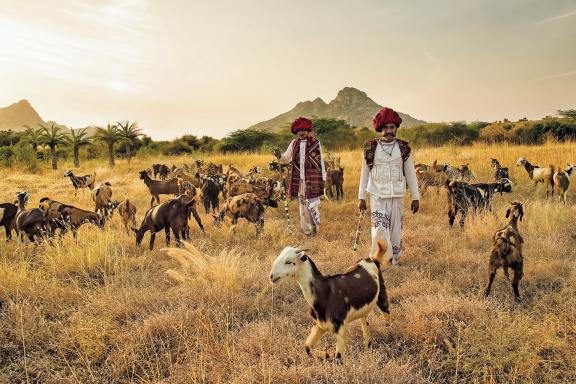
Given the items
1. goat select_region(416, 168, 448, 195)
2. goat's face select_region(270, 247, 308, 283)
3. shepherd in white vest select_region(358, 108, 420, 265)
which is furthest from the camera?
goat select_region(416, 168, 448, 195)

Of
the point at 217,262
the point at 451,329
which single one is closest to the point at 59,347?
the point at 217,262

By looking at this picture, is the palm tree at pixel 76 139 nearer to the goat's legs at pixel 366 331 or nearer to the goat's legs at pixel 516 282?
the goat's legs at pixel 366 331

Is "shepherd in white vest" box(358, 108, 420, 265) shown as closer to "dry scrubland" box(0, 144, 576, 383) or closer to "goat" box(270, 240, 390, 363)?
"dry scrubland" box(0, 144, 576, 383)

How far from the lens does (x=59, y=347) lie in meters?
3.62

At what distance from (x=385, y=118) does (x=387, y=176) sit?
2.73 ft

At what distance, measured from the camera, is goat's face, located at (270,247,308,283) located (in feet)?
9.43

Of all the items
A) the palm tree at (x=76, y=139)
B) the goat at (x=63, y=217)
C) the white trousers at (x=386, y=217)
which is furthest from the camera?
the palm tree at (x=76, y=139)

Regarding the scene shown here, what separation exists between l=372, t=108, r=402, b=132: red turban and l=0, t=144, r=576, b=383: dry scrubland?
2.13 meters

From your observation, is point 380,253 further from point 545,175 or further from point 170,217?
point 545,175

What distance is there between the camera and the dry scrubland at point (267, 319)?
3266 millimetres

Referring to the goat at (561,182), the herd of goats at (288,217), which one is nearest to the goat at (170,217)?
the herd of goats at (288,217)

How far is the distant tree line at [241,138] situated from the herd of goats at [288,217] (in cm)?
1217

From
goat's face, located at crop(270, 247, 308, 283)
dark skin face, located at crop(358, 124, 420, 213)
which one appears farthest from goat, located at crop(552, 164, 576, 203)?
goat's face, located at crop(270, 247, 308, 283)

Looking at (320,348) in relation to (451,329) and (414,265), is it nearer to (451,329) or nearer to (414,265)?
(451,329)
